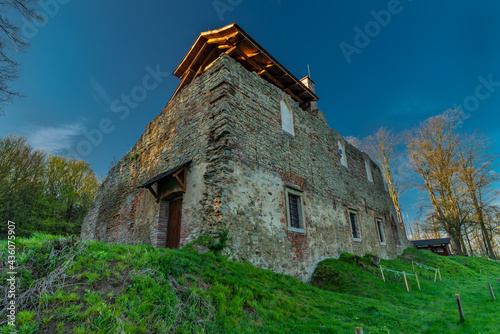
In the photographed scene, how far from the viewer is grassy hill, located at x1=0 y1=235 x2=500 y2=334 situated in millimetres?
3057

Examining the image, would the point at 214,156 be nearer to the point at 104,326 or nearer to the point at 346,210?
the point at 104,326

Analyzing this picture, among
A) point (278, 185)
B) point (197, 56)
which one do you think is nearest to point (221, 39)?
point (197, 56)

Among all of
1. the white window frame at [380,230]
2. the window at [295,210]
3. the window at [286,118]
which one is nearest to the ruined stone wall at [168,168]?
the window at [295,210]

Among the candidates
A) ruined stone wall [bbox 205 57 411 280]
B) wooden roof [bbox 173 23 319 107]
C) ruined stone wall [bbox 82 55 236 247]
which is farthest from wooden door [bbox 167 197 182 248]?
wooden roof [bbox 173 23 319 107]

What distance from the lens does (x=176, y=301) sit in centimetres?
379

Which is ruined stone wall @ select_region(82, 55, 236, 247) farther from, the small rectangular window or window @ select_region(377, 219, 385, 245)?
window @ select_region(377, 219, 385, 245)

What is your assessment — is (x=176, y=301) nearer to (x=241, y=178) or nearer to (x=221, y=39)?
(x=241, y=178)

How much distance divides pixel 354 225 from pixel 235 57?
34.8 ft

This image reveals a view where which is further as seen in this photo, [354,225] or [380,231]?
[380,231]

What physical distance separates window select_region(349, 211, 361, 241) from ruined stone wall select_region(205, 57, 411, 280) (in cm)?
34

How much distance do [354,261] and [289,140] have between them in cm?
570

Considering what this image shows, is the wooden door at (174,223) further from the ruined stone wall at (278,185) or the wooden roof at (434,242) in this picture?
the wooden roof at (434,242)

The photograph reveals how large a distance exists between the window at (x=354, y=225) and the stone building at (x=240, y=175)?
0.20ft

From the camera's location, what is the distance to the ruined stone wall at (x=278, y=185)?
7.55 metres
